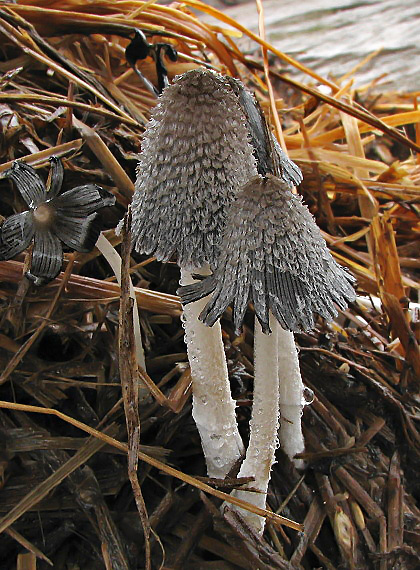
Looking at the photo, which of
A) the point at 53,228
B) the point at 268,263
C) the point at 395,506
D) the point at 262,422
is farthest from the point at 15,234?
the point at 395,506

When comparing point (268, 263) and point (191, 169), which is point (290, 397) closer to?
point (268, 263)

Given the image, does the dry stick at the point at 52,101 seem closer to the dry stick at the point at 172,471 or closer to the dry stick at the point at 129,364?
the dry stick at the point at 129,364

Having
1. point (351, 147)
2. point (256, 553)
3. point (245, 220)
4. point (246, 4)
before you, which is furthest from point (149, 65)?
point (246, 4)

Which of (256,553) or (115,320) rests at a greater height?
(115,320)

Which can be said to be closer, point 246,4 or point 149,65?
point 149,65

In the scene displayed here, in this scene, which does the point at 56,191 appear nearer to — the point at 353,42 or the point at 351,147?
the point at 351,147

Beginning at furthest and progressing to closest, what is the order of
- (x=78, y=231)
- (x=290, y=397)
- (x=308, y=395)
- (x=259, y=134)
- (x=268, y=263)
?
(x=308, y=395) → (x=290, y=397) → (x=259, y=134) → (x=78, y=231) → (x=268, y=263)

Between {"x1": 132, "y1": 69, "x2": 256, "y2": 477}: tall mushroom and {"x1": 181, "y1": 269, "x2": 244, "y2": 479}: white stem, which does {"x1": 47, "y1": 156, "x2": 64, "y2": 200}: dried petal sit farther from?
{"x1": 181, "y1": 269, "x2": 244, "y2": 479}: white stem
